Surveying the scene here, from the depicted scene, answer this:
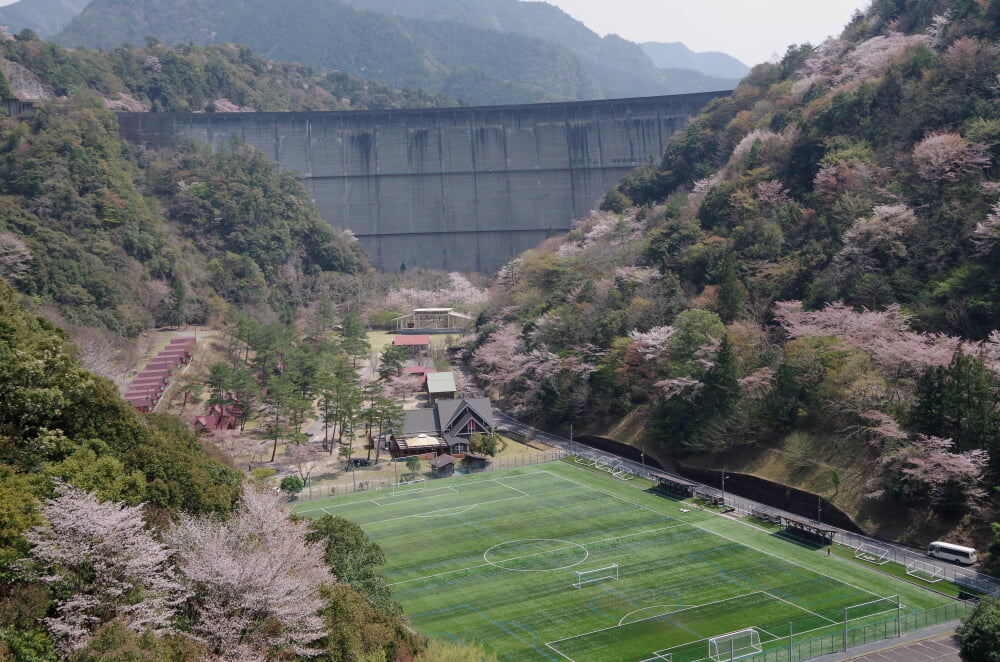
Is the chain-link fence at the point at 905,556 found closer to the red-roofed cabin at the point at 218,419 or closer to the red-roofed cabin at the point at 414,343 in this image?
the red-roofed cabin at the point at 218,419

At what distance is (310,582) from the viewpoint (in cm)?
1611

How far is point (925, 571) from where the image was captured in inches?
993

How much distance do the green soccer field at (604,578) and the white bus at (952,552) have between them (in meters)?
2.04

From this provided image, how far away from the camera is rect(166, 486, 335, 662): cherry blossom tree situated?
14.4m

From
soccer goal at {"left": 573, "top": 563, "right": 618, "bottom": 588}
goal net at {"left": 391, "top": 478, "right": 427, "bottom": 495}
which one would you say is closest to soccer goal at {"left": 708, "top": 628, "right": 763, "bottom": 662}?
soccer goal at {"left": 573, "top": 563, "right": 618, "bottom": 588}

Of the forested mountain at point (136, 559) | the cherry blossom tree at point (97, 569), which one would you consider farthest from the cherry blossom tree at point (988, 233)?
the cherry blossom tree at point (97, 569)

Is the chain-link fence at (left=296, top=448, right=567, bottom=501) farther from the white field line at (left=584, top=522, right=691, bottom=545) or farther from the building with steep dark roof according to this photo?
the white field line at (left=584, top=522, right=691, bottom=545)

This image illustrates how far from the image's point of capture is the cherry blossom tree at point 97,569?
13562 mm

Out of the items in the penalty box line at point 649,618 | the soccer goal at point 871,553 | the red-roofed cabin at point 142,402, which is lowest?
the penalty box line at point 649,618

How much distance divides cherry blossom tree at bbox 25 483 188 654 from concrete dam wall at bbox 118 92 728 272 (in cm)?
7071

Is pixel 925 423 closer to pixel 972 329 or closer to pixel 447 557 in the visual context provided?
pixel 972 329

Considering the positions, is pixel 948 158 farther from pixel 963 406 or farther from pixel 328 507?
pixel 328 507

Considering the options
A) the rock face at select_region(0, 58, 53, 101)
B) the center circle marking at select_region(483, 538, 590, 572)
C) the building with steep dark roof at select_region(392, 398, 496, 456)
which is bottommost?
the center circle marking at select_region(483, 538, 590, 572)

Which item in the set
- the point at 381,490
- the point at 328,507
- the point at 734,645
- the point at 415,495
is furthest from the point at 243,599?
the point at 381,490
